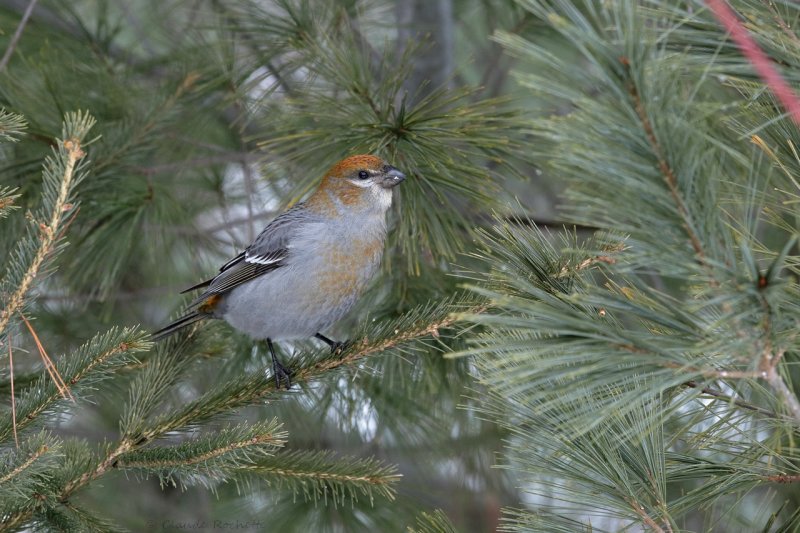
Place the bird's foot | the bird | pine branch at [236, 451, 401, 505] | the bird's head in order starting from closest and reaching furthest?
pine branch at [236, 451, 401, 505] → the bird's foot → the bird's head → the bird

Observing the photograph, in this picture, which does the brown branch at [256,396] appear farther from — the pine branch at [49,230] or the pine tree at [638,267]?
the pine branch at [49,230]

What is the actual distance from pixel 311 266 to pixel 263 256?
1.10ft

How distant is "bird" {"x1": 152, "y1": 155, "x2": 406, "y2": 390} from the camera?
3.91m

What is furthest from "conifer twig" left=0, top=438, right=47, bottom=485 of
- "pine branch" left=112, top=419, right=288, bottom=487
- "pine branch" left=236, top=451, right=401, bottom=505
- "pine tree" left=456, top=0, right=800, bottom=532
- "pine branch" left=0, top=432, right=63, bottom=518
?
"pine tree" left=456, top=0, right=800, bottom=532

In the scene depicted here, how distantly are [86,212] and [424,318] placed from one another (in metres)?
1.90

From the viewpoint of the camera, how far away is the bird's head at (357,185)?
3740mm

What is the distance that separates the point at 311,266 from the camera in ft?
13.2

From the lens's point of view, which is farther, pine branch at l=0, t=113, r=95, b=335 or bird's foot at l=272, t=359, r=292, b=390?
bird's foot at l=272, t=359, r=292, b=390

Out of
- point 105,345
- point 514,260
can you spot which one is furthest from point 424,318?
point 105,345

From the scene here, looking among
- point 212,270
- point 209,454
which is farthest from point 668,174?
point 212,270

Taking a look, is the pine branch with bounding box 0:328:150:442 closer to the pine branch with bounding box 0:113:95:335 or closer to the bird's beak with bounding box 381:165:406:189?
the pine branch with bounding box 0:113:95:335

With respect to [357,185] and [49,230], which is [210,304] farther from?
[49,230]

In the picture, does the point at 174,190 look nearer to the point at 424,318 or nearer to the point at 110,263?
the point at 110,263

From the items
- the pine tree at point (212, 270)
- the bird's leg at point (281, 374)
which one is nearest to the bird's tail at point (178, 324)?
the pine tree at point (212, 270)
